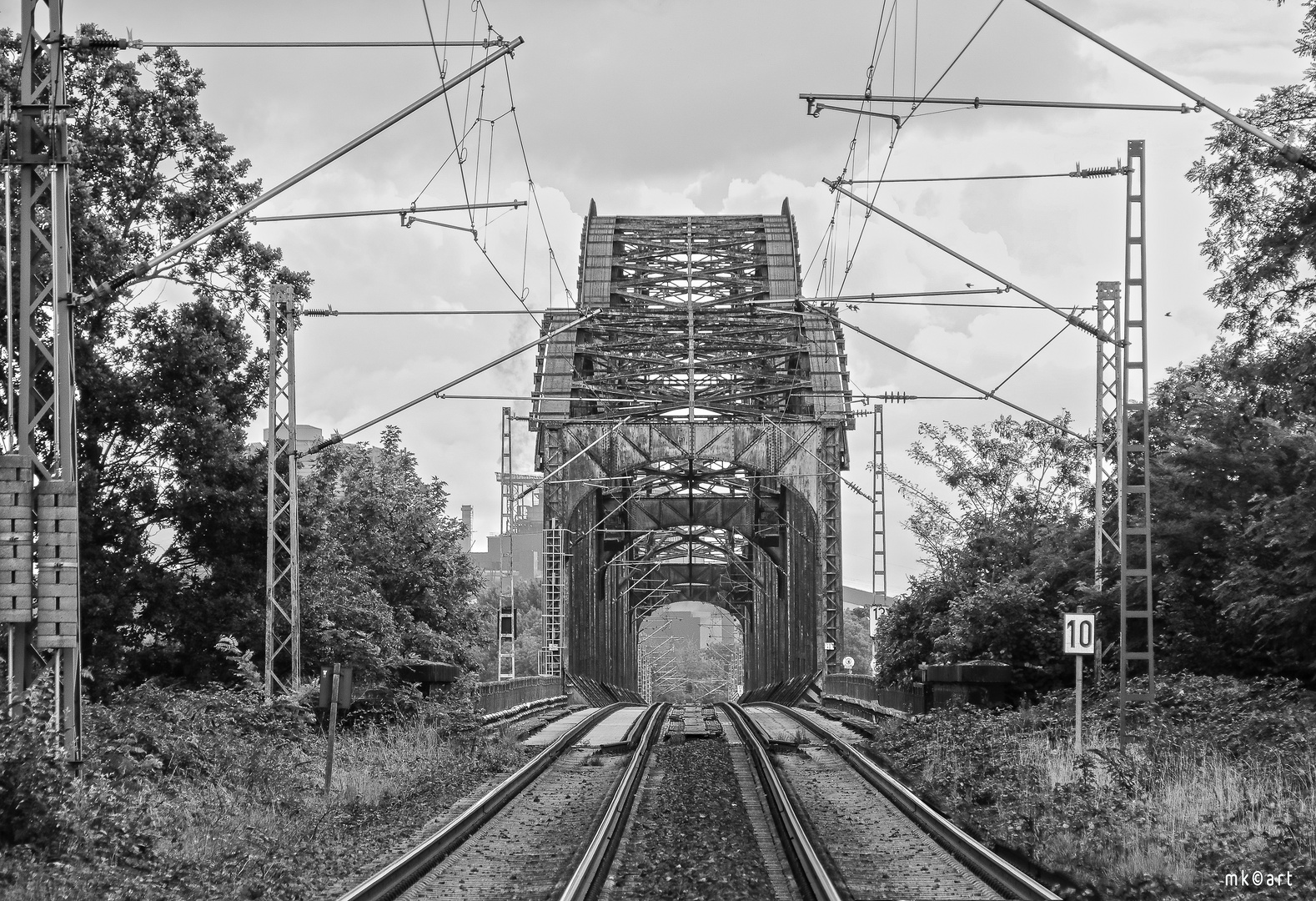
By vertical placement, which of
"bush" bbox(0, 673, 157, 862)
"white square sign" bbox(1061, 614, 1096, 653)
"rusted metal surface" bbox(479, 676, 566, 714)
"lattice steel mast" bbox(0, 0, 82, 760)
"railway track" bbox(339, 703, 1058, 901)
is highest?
"lattice steel mast" bbox(0, 0, 82, 760)

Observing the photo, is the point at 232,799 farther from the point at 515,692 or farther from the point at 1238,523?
the point at 515,692

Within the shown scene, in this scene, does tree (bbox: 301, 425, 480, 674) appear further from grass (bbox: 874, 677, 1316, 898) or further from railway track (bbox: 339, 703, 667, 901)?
grass (bbox: 874, 677, 1316, 898)

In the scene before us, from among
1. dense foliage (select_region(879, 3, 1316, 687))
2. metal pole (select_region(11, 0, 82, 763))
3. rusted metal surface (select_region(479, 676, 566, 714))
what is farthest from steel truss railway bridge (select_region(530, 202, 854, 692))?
metal pole (select_region(11, 0, 82, 763))

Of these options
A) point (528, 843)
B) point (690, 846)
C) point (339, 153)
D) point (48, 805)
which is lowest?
point (528, 843)

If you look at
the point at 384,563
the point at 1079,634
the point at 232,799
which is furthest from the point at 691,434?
the point at 232,799

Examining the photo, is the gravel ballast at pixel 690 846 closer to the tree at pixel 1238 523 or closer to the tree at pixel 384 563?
the tree at pixel 1238 523

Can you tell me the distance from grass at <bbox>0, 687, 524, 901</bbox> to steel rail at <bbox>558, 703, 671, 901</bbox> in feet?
5.64

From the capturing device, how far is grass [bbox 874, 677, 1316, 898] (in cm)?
Result: 1008

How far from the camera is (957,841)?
1153 cm

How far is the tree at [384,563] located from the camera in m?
25.8

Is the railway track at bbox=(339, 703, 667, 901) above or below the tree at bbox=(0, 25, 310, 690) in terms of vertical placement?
below

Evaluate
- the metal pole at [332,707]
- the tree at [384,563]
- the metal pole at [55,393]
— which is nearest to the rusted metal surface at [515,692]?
the tree at [384,563]

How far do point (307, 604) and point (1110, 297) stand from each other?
14.4m

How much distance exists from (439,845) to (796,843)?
9.57ft
